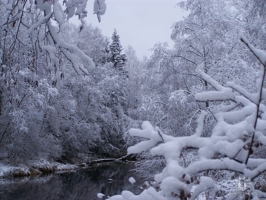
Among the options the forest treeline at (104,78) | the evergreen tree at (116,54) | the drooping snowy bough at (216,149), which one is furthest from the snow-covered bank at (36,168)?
the drooping snowy bough at (216,149)

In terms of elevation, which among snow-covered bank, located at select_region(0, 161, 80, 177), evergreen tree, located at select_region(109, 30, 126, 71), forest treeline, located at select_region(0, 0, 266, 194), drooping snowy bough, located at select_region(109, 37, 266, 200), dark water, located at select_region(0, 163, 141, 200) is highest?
evergreen tree, located at select_region(109, 30, 126, 71)

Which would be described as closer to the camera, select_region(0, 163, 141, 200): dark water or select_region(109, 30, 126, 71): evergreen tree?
select_region(0, 163, 141, 200): dark water

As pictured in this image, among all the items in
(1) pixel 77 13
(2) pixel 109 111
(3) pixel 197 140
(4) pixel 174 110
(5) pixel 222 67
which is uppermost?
(2) pixel 109 111

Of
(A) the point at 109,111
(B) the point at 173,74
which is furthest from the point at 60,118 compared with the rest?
(B) the point at 173,74

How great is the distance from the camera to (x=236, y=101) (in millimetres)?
1462

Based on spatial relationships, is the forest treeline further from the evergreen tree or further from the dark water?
the evergreen tree

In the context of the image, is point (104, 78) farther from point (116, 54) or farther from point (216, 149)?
point (216, 149)

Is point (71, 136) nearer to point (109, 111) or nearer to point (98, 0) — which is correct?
point (109, 111)

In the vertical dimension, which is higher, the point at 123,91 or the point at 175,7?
the point at 123,91

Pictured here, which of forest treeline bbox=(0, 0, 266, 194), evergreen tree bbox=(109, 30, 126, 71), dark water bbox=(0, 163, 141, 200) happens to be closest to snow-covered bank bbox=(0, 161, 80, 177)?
forest treeline bbox=(0, 0, 266, 194)

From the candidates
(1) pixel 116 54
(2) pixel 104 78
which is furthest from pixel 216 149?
(1) pixel 116 54

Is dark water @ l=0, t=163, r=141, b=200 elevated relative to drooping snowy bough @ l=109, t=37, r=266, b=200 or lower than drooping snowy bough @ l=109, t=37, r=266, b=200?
lower

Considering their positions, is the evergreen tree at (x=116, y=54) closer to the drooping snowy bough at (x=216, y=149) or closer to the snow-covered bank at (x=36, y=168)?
the snow-covered bank at (x=36, y=168)

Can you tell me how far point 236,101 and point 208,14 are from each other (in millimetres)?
8817
